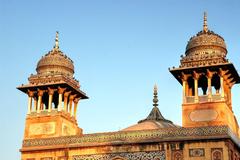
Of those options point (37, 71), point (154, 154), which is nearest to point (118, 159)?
point (154, 154)

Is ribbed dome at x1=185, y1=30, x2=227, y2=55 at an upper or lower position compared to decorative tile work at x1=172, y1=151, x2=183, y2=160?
upper

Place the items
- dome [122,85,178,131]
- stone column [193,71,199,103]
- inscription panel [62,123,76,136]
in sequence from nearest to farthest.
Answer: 1. stone column [193,71,199,103]
2. inscription panel [62,123,76,136]
3. dome [122,85,178,131]

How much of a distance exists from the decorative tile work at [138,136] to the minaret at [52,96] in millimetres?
666

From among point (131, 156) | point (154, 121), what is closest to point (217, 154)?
point (131, 156)

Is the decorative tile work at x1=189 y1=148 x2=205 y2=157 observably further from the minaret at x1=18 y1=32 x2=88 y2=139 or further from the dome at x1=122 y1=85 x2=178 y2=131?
the minaret at x1=18 y1=32 x2=88 y2=139

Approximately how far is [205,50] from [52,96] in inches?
322

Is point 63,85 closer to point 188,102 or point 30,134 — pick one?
point 30,134

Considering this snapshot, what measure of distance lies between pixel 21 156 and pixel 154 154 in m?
6.71

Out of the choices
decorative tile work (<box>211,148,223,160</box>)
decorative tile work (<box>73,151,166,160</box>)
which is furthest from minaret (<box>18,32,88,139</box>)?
decorative tile work (<box>211,148,223,160</box>)

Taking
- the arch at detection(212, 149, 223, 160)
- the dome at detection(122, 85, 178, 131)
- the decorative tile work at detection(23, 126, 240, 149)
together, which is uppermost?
the dome at detection(122, 85, 178, 131)

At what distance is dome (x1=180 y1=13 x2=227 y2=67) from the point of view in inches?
902

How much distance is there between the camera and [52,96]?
84.0ft

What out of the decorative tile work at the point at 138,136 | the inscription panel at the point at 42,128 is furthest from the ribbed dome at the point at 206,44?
the inscription panel at the point at 42,128

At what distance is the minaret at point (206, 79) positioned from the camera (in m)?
22.1
